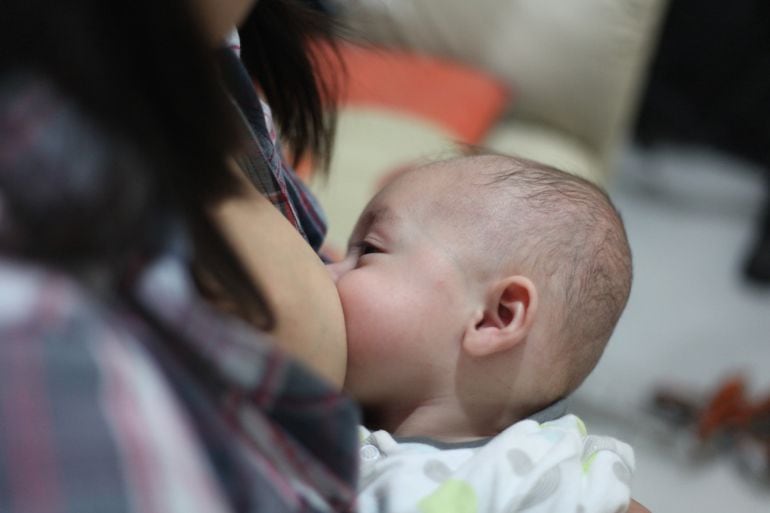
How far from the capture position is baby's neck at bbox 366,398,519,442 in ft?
2.70

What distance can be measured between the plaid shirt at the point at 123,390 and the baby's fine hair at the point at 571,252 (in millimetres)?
390

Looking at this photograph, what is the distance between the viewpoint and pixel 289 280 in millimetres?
636

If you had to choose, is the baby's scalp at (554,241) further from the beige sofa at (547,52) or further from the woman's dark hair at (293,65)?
the beige sofa at (547,52)

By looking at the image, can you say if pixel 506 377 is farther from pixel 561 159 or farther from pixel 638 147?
pixel 638 147

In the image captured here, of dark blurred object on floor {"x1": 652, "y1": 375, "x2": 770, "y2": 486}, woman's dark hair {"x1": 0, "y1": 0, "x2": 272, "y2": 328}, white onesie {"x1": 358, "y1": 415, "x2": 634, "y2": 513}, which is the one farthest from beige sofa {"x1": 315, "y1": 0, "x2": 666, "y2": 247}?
woman's dark hair {"x1": 0, "y1": 0, "x2": 272, "y2": 328}

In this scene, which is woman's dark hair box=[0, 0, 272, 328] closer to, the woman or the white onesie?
the woman

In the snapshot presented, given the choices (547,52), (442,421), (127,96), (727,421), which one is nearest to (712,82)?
(547,52)

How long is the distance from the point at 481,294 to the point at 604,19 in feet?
4.85

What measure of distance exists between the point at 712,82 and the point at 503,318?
236 centimetres

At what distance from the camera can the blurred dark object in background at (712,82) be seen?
111 inches

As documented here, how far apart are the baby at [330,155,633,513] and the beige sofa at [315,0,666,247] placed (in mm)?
1155

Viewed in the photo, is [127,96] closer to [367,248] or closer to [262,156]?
[262,156]

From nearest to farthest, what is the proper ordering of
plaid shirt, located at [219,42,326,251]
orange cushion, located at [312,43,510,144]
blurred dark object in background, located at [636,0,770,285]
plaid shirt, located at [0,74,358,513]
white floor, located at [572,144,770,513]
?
plaid shirt, located at [0,74,358,513], plaid shirt, located at [219,42,326,251], white floor, located at [572,144,770,513], orange cushion, located at [312,43,510,144], blurred dark object in background, located at [636,0,770,285]

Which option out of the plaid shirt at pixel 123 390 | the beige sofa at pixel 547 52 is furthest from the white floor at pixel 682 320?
the plaid shirt at pixel 123 390
